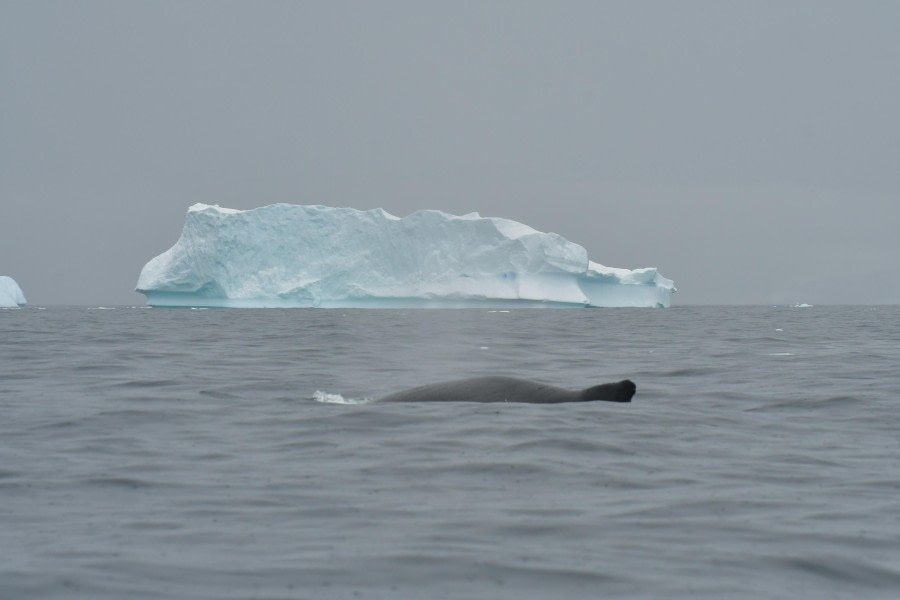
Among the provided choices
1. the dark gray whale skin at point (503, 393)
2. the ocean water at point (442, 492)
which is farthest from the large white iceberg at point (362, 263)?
the dark gray whale skin at point (503, 393)

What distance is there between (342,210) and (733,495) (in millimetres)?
59936

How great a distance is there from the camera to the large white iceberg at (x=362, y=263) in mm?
62125

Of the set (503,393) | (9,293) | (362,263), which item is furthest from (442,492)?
(9,293)

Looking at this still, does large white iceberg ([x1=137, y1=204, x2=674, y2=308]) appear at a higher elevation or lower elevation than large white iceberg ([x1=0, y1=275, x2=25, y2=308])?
higher

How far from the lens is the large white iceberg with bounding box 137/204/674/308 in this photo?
6212cm

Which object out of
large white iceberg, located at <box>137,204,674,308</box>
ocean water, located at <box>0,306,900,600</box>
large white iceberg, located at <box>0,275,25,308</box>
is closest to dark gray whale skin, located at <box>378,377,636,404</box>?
ocean water, located at <box>0,306,900,600</box>

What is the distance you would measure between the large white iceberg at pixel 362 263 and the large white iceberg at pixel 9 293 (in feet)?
44.9

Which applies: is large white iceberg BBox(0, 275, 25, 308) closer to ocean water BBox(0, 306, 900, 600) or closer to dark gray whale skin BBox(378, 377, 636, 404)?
ocean water BBox(0, 306, 900, 600)

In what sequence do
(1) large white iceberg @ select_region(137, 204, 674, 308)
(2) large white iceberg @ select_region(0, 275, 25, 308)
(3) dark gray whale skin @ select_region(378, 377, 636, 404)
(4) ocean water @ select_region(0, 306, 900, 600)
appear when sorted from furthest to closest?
1. (2) large white iceberg @ select_region(0, 275, 25, 308)
2. (1) large white iceberg @ select_region(137, 204, 674, 308)
3. (3) dark gray whale skin @ select_region(378, 377, 636, 404)
4. (4) ocean water @ select_region(0, 306, 900, 600)

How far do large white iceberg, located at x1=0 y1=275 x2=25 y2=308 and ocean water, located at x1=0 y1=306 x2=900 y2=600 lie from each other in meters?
66.5

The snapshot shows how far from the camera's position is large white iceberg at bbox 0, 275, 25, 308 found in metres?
75.8

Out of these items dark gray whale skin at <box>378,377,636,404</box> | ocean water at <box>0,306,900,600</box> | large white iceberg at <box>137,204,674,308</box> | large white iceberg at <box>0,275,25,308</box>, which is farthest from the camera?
large white iceberg at <box>0,275,25,308</box>

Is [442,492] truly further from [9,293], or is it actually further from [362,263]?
[9,293]

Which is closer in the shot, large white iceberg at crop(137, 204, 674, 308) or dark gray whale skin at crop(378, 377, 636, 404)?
dark gray whale skin at crop(378, 377, 636, 404)
